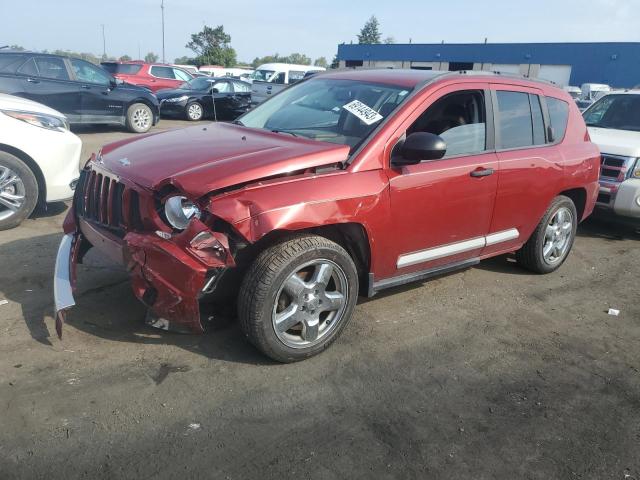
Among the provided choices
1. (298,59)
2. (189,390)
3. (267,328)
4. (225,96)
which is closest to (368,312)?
(267,328)

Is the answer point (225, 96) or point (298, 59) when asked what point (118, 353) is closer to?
point (225, 96)

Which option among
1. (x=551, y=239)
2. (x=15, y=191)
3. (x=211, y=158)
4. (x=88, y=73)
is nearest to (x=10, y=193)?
(x=15, y=191)

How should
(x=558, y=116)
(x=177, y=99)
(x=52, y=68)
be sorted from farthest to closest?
(x=177, y=99), (x=52, y=68), (x=558, y=116)

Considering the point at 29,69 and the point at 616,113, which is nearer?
the point at 616,113

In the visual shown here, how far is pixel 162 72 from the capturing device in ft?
66.4

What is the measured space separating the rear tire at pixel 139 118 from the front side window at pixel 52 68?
1.77m

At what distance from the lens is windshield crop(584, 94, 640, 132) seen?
7.90 meters

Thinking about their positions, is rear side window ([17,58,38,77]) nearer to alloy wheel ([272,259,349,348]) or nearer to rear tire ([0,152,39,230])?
rear tire ([0,152,39,230])

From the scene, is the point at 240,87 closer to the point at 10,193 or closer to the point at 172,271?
the point at 10,193

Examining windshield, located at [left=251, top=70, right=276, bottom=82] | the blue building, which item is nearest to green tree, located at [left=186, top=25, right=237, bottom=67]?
the blue building

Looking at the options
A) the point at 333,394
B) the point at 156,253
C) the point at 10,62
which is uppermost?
the point at 10,62

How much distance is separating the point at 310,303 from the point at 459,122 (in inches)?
76.4

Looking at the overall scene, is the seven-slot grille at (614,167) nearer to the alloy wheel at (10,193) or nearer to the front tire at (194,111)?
the alloy wheel at (10,193)

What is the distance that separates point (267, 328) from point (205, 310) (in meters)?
0.56
